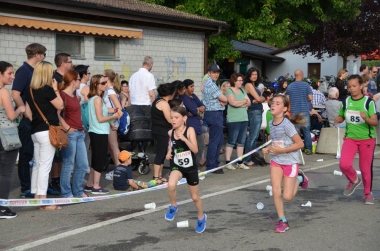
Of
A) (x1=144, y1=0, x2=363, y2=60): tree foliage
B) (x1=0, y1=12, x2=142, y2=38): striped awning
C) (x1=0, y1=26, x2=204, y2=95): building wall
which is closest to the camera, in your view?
(x1=0, y1=12, x2=142, y2=38): striped awning

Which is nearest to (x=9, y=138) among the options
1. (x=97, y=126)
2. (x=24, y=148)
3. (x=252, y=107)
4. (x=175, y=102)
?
(x=24, y=148)

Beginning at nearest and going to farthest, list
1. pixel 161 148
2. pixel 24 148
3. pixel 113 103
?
pixel 24 148 → pixel 113 103 → pixel 161 148

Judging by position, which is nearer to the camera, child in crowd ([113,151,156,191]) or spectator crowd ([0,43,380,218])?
spectator crowd ([0,43,380,218])

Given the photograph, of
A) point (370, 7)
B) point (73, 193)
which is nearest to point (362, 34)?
point (370, 7)

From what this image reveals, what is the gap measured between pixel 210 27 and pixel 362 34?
75.3 feet

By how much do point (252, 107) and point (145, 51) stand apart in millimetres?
5533

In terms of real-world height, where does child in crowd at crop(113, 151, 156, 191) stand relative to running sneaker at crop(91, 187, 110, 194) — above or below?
above

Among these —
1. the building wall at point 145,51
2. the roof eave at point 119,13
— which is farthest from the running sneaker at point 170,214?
the building wall at point 145,51

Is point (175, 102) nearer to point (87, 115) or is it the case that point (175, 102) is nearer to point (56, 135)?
point (87, 115)

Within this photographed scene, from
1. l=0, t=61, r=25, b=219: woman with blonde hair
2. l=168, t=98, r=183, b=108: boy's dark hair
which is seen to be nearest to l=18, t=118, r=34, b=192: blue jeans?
l=0, t=61, r=25, b=219: woman with blonde hair

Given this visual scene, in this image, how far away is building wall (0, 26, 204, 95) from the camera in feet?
44.4

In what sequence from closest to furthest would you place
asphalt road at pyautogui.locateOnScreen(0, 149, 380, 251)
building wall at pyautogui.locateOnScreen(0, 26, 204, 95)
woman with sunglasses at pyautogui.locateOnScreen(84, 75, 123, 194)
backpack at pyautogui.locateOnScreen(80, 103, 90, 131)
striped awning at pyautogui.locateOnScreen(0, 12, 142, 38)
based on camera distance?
asphalt road at pyautogui.locateOnScreen(0, 149, 380, 251)
woman with sunglasses at pyautogui.locateOnScreen(84, 75, 123, 194)
backpack at pyautogui.locateOnScreen(80, 103, 90, 131)
striped awning at pyautogui.locateOnScreen(0, 12, 142, 38)
building wall at pyautogui.locateOnScreen(0, 26, 204, 95)

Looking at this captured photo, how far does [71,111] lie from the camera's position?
891 cm

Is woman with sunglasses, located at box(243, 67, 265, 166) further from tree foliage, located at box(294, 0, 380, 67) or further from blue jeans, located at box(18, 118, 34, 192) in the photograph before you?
tree foliage, located at box(294, 0, 380, 67)
